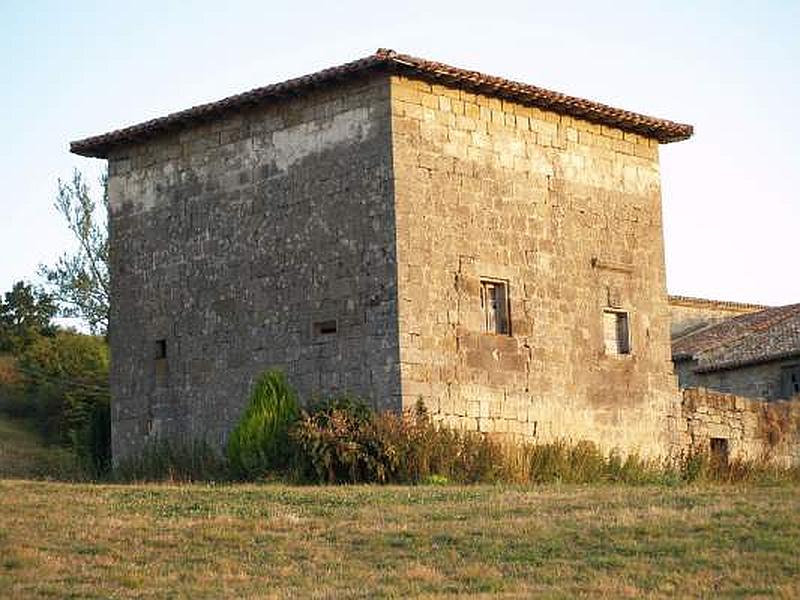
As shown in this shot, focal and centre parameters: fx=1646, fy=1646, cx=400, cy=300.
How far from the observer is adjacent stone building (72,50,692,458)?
891 inches

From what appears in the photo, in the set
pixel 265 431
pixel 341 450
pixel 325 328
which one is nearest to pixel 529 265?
pixel 325 328

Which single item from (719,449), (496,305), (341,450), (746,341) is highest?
(746,341)

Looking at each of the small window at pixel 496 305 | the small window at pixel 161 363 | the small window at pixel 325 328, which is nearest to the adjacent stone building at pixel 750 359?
the small window at pixel 496 305

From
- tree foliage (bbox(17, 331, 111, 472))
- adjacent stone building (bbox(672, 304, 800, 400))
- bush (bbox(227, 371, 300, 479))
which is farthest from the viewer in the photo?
tree foliage (bbox(17, 331, 111, 472))

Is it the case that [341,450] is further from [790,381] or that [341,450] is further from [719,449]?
[790,381]

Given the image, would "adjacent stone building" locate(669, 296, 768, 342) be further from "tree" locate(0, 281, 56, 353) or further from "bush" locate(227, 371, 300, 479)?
"bush" locate(227, 371, 300, 479)

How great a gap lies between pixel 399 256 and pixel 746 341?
1664 cm

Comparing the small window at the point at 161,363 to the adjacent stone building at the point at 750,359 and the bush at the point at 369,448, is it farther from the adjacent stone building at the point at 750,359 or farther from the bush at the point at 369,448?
the adjacent stone building at the point at 750,359

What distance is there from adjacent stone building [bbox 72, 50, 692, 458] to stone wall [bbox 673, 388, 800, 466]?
71 centimetres

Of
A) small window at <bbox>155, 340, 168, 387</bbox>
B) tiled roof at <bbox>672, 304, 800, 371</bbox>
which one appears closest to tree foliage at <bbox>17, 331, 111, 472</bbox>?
small window at <bbox>155, 340, 168, 387</bbox>

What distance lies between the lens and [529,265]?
24.2 metres

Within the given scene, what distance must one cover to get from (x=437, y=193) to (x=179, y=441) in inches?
220

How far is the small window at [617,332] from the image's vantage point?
25609mm

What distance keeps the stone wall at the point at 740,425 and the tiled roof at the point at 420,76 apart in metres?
4.50
